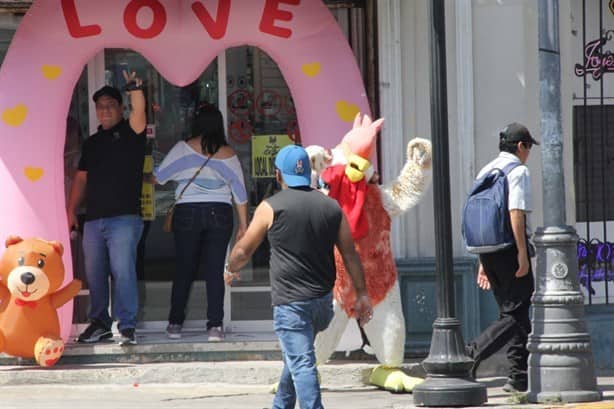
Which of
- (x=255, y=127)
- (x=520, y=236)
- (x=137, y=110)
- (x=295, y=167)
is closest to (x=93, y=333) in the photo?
(x=137, y=110)

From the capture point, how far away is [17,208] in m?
11.1

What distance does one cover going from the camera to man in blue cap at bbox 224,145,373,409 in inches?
330

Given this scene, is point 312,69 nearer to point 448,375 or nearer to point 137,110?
point 137,110

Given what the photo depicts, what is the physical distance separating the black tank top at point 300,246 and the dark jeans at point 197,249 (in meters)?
3.12

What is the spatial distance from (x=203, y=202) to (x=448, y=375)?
9.38 ft

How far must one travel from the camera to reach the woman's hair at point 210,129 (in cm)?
1162

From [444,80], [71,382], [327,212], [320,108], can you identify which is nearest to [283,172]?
[327,212]

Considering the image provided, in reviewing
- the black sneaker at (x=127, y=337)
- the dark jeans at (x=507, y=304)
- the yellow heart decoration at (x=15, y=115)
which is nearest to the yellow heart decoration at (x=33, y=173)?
the yellow heart decoration at (x=15, y=115)

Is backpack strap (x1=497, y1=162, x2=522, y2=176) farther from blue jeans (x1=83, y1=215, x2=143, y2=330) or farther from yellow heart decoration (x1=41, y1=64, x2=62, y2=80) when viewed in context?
yellow heart decoration (x1=41, y1=64, x2=62, y2=80)

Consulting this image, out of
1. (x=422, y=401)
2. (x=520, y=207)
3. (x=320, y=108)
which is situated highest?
(x=320, y=108)

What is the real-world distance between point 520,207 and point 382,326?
1.35m

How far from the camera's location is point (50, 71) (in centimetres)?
1120

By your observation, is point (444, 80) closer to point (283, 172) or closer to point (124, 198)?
point (283, 172)

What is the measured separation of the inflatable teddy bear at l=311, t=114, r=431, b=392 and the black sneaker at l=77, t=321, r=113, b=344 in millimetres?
2090
